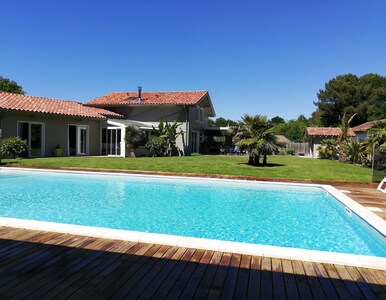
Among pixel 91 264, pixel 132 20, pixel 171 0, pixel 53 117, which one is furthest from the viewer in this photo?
pixel 53 117

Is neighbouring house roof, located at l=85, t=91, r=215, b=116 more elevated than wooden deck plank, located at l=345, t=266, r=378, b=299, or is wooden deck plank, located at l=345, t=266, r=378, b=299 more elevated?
neighbouring house roof, located at l=85, t=91, r=215, b=116

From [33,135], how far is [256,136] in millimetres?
16634

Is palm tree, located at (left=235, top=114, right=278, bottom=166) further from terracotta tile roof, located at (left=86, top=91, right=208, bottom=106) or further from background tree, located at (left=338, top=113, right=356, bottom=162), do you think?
background tree, located at (left=338, top=113, right=356, bottom=162)

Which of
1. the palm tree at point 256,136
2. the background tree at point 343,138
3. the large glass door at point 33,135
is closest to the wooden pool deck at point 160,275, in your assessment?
the palm tree at point 256,136

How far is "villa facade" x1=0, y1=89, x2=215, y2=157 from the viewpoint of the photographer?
22.3m

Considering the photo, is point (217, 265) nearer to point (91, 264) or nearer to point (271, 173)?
point (91, 264)

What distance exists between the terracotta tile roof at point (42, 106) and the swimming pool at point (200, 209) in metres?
8.87

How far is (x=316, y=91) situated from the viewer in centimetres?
5838

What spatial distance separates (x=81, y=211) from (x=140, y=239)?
4.64 meters

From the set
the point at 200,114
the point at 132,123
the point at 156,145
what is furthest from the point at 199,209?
the point at 200,114

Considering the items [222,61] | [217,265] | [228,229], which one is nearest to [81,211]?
[228,229]

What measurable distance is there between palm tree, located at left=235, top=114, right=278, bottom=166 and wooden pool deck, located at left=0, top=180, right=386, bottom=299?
13.8m

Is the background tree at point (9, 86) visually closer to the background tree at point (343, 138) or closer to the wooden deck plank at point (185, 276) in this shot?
the background tree at point (343, 138)

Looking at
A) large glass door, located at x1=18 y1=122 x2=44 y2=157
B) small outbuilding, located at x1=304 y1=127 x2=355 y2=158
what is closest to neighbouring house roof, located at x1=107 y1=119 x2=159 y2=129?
large glass door, located at x1=18 y1=122 x2=44 y2=157
